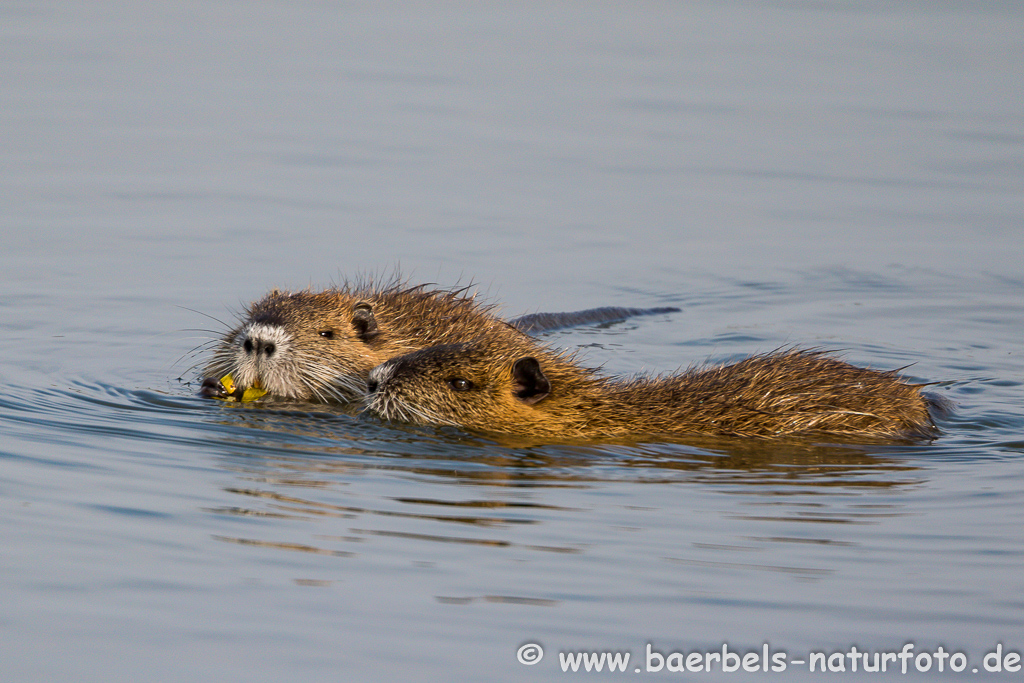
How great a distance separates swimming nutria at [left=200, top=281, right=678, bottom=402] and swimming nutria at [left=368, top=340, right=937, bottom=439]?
48 cm

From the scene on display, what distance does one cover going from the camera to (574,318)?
10.5m

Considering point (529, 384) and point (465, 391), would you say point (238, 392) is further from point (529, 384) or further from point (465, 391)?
point (529, 384)

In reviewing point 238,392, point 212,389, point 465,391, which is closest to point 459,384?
point 465,391

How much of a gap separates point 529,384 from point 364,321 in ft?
3.90

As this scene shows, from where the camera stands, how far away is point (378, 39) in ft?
68.4

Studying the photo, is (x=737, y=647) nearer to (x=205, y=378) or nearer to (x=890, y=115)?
(x=205, y=378)

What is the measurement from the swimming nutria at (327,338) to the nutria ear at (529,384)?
47 centimetres

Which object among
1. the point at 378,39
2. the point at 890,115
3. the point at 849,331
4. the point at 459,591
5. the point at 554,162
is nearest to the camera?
the point at 459,591

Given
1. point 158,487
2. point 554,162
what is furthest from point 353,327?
point 554,162

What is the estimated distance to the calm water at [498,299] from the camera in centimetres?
466

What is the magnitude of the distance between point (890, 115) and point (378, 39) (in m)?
7.41

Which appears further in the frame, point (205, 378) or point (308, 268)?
point (308, 268)

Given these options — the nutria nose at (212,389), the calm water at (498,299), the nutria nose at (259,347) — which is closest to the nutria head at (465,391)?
the calm water at (498,299)

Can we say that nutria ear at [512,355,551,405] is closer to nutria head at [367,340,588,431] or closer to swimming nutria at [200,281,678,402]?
nutria head at [367,340,588,431]
